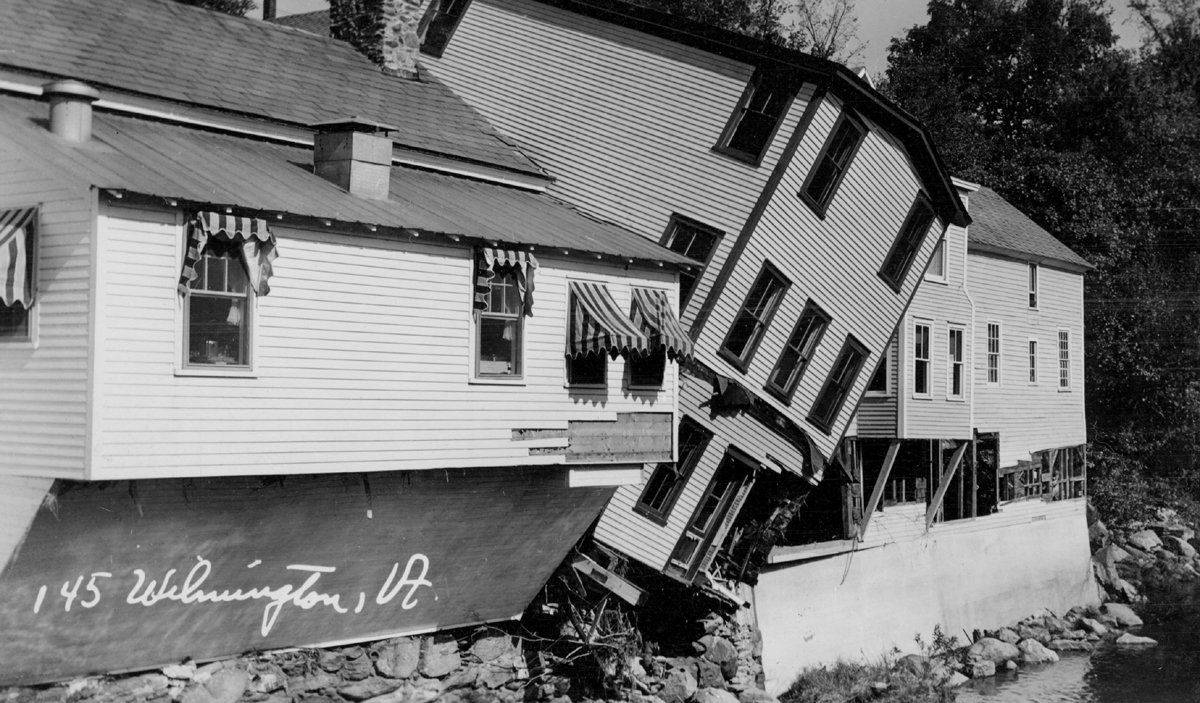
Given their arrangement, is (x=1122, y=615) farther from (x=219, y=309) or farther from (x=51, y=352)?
(x=51, y=352)

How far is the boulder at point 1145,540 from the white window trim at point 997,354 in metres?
12.7

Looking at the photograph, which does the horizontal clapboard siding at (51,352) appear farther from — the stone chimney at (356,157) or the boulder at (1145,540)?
the boulder at (1145,540)

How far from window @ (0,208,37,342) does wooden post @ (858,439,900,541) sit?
20.3 metres

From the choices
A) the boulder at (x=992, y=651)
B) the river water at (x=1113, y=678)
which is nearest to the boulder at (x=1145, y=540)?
the river water at (x=1113, y=678)

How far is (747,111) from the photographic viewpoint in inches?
969

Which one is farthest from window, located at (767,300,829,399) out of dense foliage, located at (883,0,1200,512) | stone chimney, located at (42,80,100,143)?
dense foliage, located at (883,0,1200,512)

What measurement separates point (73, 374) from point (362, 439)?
3.98 meters

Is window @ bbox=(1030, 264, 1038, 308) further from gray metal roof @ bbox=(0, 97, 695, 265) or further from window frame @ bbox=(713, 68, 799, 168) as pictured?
gray metal roof @ bbox=(0, 97, 695, 265)

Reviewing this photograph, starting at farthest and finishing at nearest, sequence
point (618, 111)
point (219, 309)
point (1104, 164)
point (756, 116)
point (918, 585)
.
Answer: point (1104, 164)
point (918, 585)
point (618, 111)
point (756, 116)
point (219, 309)

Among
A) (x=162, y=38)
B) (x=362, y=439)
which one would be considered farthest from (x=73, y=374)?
(x=162, y=38)

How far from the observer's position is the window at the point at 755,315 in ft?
81.3

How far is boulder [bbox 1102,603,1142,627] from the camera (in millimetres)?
40594

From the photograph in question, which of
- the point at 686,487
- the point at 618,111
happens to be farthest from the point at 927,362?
the point at 618,111

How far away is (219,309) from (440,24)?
37.2ft
